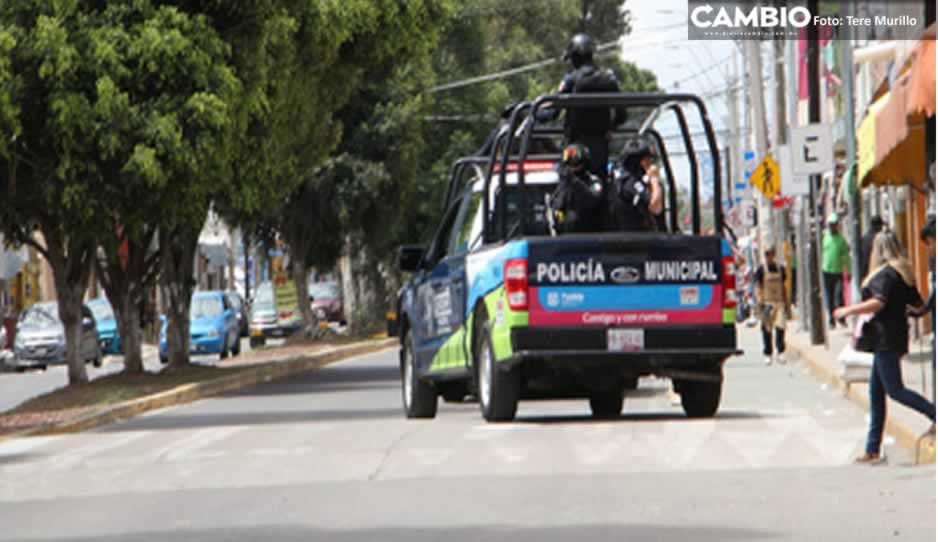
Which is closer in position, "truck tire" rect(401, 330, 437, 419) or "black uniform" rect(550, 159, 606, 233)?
"black uniform" rect(550, 159, 606, 233)

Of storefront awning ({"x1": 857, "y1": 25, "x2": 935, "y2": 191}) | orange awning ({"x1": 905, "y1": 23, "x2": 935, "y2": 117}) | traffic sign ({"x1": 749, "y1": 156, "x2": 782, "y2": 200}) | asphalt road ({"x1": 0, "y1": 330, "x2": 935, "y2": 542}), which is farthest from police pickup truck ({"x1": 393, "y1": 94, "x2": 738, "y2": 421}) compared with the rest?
traffic sign ({"x1": 749, "y1": 156, "x2": 782, "y2": 200})

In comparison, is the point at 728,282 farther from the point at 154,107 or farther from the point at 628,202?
the point at 154,107

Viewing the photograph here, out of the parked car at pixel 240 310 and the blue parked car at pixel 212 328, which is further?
the parked car at pixel 240 310

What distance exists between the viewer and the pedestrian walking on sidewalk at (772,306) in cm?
3111

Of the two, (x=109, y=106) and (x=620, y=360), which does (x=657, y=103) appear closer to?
(x=620, y=360)

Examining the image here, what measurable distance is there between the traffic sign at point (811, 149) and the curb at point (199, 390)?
28.8ft

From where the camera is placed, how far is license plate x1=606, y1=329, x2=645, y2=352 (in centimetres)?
1700

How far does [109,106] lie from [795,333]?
1745cm

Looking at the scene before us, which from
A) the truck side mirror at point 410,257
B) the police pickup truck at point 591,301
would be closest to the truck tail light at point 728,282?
the police pickup truck at point 591,301

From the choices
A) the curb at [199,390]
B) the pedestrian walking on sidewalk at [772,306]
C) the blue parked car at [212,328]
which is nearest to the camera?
the curb at [199,390]

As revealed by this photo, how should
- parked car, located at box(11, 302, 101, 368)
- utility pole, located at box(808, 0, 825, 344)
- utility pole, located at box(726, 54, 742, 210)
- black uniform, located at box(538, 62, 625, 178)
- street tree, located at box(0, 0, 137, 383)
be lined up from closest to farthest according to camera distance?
black uniform, located at box(538, 62, 625, 178)
street tree, located at box(0, 0, 137, 383)
utility pole, located at box(808, 0, 825, 344)
parked car, located at box(11, 302, 101, 368)
utility pole, located at box(726, 54, 742, 210)

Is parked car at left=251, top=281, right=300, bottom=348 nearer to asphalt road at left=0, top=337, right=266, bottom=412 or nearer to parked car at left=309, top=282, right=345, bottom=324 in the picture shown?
asphalt road at left=0, top=337, right=266, bottom=412

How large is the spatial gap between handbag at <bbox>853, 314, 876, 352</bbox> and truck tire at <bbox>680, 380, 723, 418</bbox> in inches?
154

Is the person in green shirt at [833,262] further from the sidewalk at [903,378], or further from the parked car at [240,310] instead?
the parked car at [240,310]
